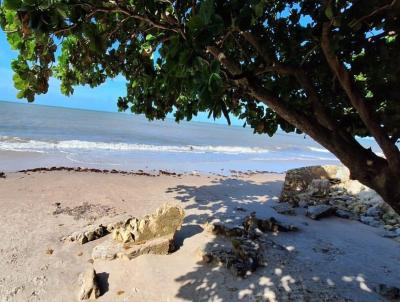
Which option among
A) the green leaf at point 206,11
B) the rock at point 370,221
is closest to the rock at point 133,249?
the green leaf at point 206,11

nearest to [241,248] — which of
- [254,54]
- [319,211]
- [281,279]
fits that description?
[281,279]

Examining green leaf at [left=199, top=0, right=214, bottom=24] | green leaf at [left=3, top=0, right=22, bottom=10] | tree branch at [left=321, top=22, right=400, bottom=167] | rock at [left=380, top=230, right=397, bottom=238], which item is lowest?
rock at [left=380, top=230, right=397, bottom=238]

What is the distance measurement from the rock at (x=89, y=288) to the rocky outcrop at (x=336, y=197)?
630 cm

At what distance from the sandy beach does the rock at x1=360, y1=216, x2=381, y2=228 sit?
0.90 feet

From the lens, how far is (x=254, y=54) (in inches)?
212

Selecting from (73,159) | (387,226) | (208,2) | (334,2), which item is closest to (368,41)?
(334,2)

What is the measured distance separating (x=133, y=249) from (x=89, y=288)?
1196 mm

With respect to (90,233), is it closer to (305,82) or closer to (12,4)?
(305,82)

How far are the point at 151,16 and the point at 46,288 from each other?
15.6ft

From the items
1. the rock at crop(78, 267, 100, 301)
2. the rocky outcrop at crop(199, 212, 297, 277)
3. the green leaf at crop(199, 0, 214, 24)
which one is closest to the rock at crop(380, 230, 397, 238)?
the rocky outcrop at crop(199, 212, 297, 277)

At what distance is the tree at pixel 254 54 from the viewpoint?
230 centimetres

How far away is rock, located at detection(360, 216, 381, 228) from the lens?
9.54 meters

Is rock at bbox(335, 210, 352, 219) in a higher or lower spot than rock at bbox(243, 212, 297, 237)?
lower

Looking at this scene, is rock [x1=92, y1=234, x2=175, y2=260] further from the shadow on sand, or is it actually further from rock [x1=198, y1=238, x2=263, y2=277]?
rock [x1=198, y1=238, x2=263, y2=277]
